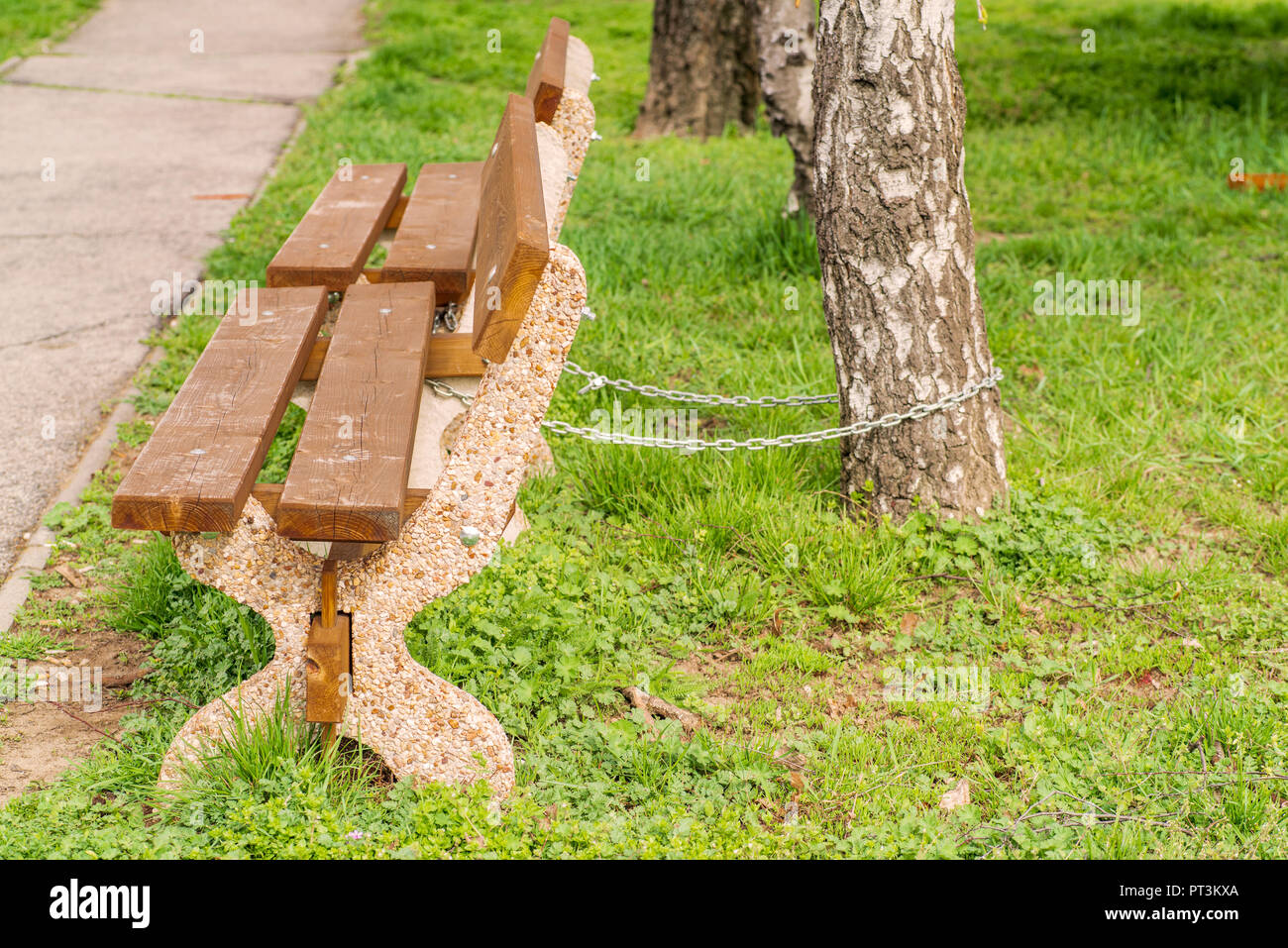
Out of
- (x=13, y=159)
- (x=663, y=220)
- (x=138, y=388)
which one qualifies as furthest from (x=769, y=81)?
(x=13, y=159)

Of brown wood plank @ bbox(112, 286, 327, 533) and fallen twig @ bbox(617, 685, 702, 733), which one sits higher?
brown wood plank @ bbox(112, 286, 327, 533)

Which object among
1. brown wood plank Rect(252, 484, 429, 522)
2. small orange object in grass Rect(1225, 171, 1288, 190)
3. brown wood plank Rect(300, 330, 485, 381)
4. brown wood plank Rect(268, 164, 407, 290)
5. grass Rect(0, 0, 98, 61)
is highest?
grass Rect(0, 0, 98, 61)

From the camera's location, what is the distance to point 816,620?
122 inches

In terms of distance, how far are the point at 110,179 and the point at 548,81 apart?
14.4 feet

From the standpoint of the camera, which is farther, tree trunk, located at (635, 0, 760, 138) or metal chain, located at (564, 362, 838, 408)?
tree trunk, located at (635, 0, 760, 138)

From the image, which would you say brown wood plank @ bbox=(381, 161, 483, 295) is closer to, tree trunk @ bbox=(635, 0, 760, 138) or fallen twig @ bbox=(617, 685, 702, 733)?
fallen twig @ bbox=(617, 685, 702, 733)

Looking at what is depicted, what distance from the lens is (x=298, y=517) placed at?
2.09 metres

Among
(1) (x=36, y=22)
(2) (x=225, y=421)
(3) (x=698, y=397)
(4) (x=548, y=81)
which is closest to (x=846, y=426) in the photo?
(3) (x=698, y=397)

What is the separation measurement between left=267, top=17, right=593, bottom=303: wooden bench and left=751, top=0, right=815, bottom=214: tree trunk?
1.66 meters

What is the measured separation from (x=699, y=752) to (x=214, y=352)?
1434 mm

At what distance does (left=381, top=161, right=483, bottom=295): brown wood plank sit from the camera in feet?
10.9

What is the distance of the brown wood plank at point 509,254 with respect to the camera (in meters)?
2.13

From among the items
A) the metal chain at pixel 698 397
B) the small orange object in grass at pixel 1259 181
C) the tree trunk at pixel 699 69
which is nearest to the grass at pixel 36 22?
the tree trunk at pixel 699 69

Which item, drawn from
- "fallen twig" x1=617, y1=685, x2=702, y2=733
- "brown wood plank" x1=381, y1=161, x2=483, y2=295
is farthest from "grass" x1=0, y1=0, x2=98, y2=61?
"fallen twig" x1=617, y1=685, x2=702, y2=733
